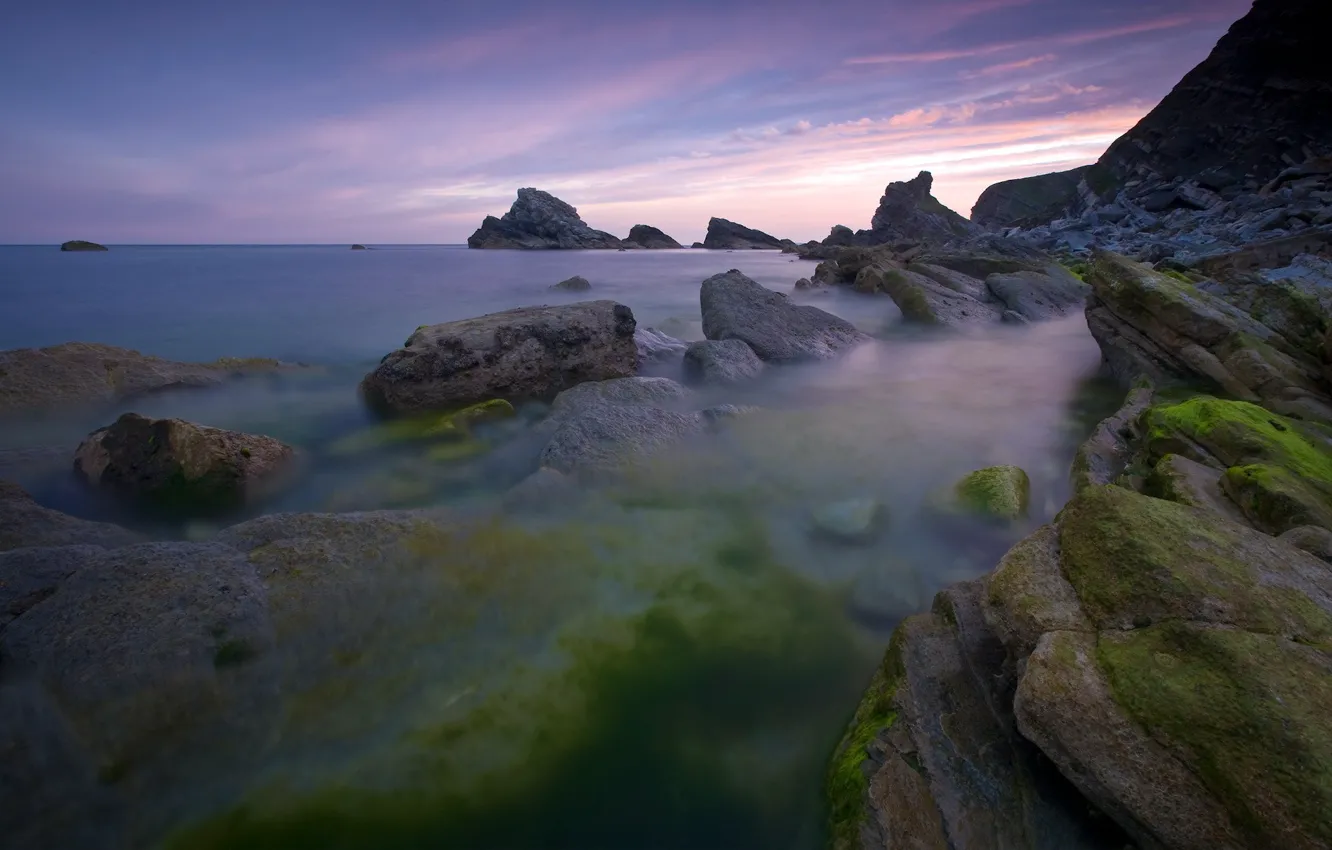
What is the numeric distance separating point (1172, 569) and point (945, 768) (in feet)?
4.68

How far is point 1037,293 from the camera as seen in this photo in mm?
19188

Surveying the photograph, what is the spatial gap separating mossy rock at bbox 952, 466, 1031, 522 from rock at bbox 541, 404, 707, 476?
3199mm

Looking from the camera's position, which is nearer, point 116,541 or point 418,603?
point 418,603

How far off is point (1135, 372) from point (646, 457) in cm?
823

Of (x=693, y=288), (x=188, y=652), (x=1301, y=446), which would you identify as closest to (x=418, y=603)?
(x=188, y=652)

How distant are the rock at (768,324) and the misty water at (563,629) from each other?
3310 millimetres

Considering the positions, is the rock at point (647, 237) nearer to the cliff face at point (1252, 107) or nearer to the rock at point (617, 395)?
the cliff face at point (1252, 107)

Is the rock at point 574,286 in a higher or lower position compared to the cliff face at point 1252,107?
lower

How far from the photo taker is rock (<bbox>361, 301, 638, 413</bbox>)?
8891mm

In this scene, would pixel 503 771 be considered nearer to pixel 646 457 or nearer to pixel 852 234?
pixel 646 457

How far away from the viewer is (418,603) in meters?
4.29

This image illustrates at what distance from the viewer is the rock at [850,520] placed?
5742mm

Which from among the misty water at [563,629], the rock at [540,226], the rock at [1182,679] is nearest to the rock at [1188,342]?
the misty water at [563,629]

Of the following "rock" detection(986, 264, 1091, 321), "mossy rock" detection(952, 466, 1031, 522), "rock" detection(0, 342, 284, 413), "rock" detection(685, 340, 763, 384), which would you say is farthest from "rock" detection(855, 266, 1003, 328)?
"rock" detection(0, 342, 284, 413)
